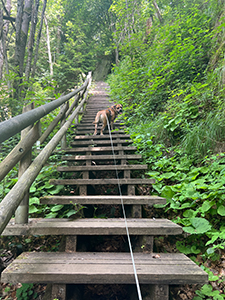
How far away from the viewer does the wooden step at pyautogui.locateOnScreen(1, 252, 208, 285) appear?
1.10m

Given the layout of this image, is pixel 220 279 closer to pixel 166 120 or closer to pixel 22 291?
pixel 22 291

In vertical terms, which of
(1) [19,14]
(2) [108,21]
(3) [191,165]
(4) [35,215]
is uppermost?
(2) [108,21]

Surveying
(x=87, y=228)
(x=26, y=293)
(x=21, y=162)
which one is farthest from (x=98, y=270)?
(x=21, y=162)

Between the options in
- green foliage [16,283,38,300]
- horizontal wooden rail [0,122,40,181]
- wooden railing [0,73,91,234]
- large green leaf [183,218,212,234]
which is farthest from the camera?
large green leaf [183,218,212,234]

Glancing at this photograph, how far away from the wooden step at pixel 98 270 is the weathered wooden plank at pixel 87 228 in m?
0.19

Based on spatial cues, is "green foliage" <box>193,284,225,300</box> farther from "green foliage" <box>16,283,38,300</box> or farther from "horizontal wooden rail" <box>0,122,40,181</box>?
"horizontal wooden rail" <box>0,122,40,181</box>

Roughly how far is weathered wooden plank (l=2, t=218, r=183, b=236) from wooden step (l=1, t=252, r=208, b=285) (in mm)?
189

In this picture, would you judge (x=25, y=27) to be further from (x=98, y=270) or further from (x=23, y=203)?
(x=98, y=270)

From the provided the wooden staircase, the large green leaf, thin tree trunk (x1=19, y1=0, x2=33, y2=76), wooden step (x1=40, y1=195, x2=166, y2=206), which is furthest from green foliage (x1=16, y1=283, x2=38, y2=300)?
thin tree trunk (x1=19, y1=0, x2=33, y2=76)

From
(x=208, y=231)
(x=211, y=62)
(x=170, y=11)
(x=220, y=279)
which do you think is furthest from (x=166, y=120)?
(x=170, y=11)

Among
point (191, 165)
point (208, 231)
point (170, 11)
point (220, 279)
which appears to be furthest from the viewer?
→ point (170, 11)

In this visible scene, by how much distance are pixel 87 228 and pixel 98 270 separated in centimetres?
37

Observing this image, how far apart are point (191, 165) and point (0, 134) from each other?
101 inches

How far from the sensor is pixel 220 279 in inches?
53.5
